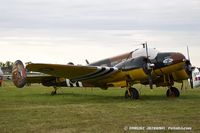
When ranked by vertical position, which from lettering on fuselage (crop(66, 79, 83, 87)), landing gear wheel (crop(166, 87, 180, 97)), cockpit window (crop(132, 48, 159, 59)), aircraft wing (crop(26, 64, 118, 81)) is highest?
cockpit window (crop(132, 48, 159, 59))

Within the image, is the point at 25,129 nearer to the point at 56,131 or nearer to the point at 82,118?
the point at 56,131

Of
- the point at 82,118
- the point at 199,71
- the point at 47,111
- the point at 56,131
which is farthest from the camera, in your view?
the point at 199,71

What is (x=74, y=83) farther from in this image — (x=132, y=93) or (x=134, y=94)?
(x=134, y=94)

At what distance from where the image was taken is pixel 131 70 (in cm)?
1878

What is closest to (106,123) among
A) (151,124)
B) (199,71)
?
(151,124)

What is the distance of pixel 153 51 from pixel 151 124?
9.14m

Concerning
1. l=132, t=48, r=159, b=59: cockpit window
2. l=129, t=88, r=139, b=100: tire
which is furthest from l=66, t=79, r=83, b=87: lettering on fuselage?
l=132, t=48, r=159, b=59: cockpit window

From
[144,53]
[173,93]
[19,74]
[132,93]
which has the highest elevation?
[144,53]

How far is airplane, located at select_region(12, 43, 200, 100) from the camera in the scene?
18406mm

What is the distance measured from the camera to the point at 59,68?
62.9ft

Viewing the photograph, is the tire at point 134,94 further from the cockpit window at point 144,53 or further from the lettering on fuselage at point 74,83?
the lettering on fuselage at point 74,83

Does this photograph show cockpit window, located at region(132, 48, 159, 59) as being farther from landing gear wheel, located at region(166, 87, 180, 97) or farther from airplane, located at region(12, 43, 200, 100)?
landing gear wheel, located at region(166, 87, 180, 97)

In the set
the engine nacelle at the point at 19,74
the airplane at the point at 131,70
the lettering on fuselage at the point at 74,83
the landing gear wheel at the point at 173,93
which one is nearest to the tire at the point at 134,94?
the airplane at the point at 131,70

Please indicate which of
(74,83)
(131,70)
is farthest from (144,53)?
(74,83)
